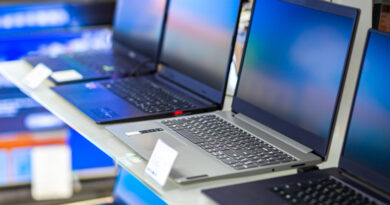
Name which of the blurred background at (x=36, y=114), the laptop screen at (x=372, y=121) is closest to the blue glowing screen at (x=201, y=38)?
the laptop screen at (x=372, y=121)

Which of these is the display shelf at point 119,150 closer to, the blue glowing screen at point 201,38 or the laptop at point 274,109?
the laptop at point 274,109

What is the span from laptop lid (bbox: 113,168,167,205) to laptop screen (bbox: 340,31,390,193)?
2.86 feet

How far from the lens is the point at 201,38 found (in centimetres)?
206

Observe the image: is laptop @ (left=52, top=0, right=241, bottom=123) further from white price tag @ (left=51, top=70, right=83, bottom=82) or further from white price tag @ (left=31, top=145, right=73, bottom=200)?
white price tag @ (left=31, top=145, right=73, bottom=200)

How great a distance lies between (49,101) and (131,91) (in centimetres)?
27

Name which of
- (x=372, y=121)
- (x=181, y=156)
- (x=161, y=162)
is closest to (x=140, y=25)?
(x=181, y=156)

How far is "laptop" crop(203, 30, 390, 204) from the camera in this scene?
1354 millimetres

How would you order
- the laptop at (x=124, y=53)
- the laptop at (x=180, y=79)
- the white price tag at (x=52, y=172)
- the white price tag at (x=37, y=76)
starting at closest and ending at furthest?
the laptop at (x=180, y=79)
the white price tag at (x=37, y=76)
the laptop at (x=124, y=53)
the white price tag at (x=52, y=172)

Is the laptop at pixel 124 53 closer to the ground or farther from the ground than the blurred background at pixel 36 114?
farther from the ground

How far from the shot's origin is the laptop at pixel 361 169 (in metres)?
1.35

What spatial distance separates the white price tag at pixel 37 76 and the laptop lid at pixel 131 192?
518 millimetres

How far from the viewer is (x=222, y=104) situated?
196 centimetres

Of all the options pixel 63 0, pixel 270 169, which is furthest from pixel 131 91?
pixel 63 0

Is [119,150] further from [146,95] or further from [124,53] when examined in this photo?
[124,53]
